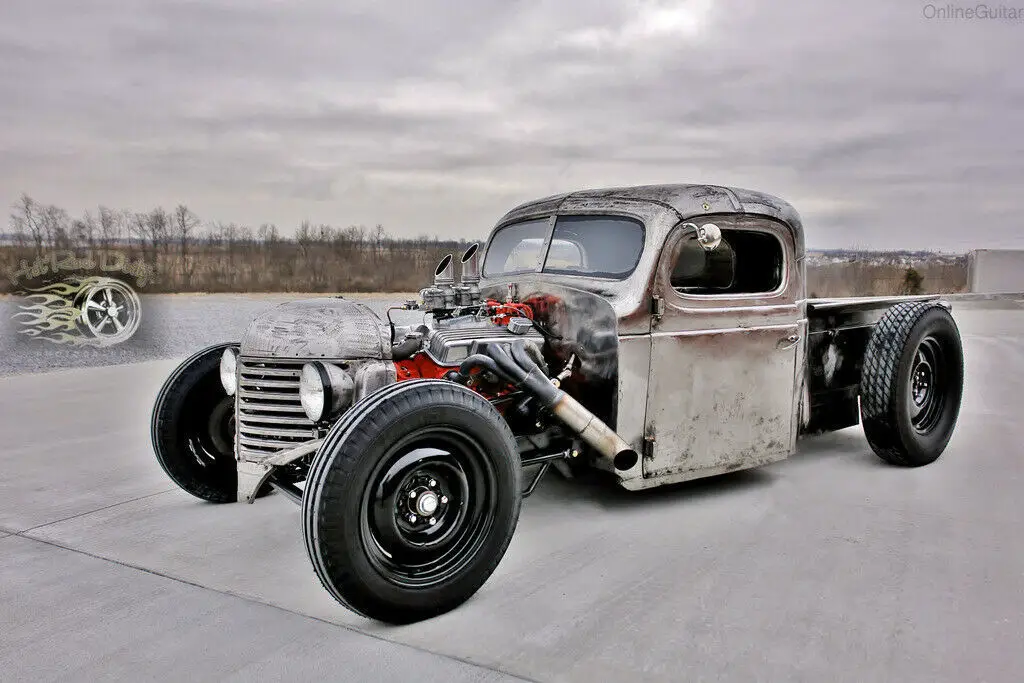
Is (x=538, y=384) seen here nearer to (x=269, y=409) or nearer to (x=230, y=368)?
(x=269, y=409)

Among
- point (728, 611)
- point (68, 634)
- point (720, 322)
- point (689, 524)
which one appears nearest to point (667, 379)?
point (720, 322)

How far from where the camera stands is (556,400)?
3611 millimetres

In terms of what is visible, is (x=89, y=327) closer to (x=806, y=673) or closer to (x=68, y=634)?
(x=68, y=634)

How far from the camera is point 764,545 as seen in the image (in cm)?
371

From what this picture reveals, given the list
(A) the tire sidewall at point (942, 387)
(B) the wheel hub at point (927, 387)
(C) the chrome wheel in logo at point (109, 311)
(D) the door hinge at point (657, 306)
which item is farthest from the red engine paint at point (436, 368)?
(C) the chrome wheel in logo at point (109, 311)

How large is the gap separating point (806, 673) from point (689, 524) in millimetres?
1432

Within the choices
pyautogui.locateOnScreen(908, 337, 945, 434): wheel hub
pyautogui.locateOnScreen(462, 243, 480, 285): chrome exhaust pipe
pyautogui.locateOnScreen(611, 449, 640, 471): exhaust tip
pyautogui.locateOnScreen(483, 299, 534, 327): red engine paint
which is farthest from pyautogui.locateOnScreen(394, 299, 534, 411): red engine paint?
pyautogui.locateOnScreen(908, 337, 945, 434): wheel hub

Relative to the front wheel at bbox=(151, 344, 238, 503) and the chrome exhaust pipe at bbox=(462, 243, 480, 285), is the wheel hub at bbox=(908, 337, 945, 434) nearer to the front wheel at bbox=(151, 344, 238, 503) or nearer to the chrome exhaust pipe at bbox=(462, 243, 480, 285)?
the chrome exhaust pipe at bbox=(462, 243, 480, 285)

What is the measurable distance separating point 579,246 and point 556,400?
1.25 meters

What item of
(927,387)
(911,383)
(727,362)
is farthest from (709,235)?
(927,387)

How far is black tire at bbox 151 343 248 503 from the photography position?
161 inches

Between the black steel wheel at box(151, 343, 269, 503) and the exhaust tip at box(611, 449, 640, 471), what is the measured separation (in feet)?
6.50

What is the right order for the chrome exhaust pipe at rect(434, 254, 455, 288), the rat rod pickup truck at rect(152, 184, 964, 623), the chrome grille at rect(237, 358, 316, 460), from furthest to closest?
the chrome exhaust pipe at rect(434, 254, 455, 288) → the chrome grille at rect(237, 358, 316, 460) → the rat rod pickup truck at rect(152, 184, 964, 623)

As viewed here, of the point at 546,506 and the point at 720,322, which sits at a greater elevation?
the point at 720,322
